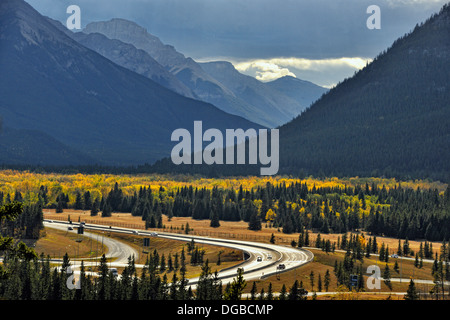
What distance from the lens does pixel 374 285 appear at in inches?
5763

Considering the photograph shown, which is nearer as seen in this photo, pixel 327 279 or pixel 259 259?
pixel 327 279

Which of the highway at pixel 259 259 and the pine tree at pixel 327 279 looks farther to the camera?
the highway at pixel 259 259

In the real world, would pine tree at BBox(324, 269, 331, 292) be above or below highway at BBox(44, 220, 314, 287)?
below

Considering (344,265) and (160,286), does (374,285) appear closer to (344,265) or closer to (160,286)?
(344,265)

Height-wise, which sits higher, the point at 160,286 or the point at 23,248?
the point at 23,248

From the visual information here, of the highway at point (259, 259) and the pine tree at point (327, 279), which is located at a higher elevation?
the highway at point (259, 259)

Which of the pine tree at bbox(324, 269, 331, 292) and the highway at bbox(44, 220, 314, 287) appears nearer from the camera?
the pine tree at bbox(324, 269, 331, 292)

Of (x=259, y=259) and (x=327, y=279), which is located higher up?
(x=259, y=259)
